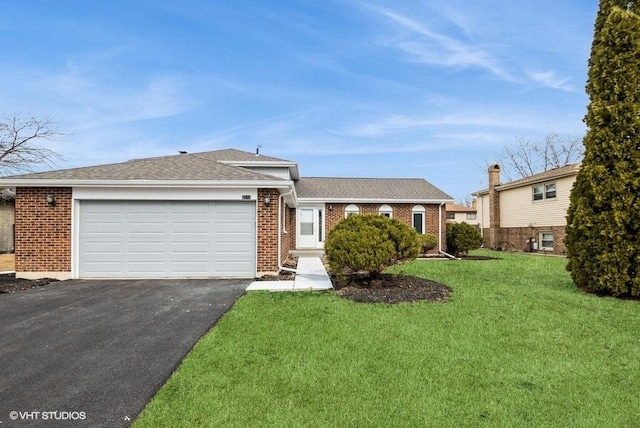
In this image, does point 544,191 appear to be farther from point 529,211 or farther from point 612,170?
point 612,170

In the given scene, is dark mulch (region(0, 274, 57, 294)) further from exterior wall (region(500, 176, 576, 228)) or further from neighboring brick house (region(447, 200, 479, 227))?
neighboring brick house (region(447, 200, 479, 227))

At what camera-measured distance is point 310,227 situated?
20.5 meters

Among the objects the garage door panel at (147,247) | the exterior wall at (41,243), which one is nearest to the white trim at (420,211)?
the garage door panel at (147,247)

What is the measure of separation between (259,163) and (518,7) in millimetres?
11322

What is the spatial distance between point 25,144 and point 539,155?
45.3 metres

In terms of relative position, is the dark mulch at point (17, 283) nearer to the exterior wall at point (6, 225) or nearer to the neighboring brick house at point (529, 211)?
the exterior wall at point (6, 225)

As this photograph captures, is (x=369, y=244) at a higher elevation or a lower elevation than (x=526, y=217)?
lower

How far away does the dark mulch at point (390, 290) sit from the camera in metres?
7.69

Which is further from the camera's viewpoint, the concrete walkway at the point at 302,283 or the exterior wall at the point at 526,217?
the exterior wall at the point at 526,217

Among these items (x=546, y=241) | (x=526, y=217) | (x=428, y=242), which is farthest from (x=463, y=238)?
(x=526, y=217)

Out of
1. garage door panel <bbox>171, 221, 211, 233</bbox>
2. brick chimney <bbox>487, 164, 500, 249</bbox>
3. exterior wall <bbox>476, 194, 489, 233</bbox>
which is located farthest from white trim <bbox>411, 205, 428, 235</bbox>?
garage door panel <bbox>171, 221, 211, 233</bbox>

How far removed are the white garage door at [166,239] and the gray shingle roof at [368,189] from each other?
9198 mm

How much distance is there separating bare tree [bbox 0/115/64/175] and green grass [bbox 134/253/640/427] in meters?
23.7

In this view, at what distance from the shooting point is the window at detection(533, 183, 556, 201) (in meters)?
21.2
